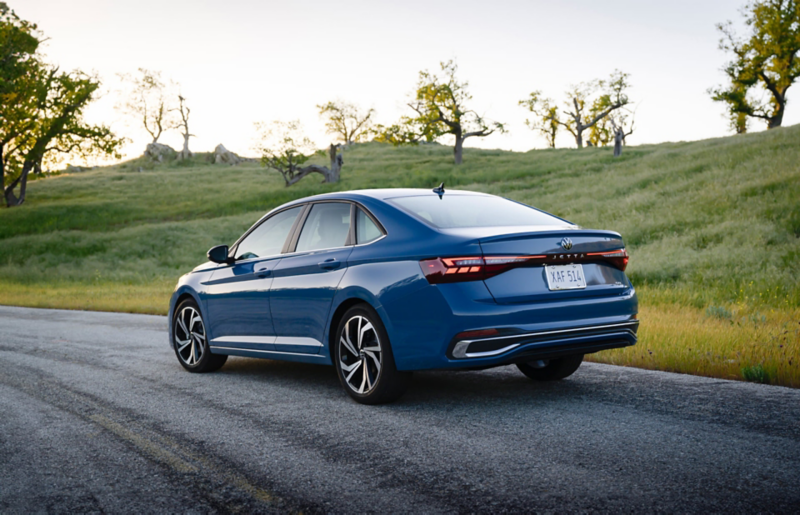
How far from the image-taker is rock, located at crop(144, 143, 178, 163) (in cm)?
8850

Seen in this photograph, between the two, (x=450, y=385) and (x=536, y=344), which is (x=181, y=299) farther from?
(x=536, y=344)

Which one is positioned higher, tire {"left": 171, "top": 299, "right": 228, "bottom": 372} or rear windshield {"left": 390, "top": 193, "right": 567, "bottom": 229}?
rear windshield {"left": 390, "top": 193, "right": 567, "bottom": 229}

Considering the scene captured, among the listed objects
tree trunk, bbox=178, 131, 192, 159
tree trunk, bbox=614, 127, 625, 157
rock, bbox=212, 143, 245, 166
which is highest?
tree trunk, bbox=178, 131, 192, 159

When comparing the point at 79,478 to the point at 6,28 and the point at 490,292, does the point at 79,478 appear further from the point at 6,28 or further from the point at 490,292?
the point at 6,28

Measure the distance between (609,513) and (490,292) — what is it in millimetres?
1890

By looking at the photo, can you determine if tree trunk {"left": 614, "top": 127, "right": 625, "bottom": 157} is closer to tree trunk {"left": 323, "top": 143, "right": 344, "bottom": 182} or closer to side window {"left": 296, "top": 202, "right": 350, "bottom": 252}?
tree trunk {"left": 323, "top": 143, "right": 344, "bottom": 182}

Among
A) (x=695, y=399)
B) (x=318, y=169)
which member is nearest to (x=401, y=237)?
(x=695, y=399)

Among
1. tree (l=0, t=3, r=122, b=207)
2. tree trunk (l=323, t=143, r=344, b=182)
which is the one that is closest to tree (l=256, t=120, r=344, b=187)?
tree trunk (l=323, t=143, r=344, b=182)

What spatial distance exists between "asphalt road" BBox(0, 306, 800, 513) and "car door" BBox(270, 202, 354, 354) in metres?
0.52

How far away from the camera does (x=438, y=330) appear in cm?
473

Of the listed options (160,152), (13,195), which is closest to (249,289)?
(13,195)

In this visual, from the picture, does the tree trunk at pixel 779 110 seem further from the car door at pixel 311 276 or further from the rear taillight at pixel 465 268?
the rear taillight at pixel 465 268

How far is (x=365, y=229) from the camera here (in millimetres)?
5621

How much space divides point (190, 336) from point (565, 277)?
4325 millimetres
